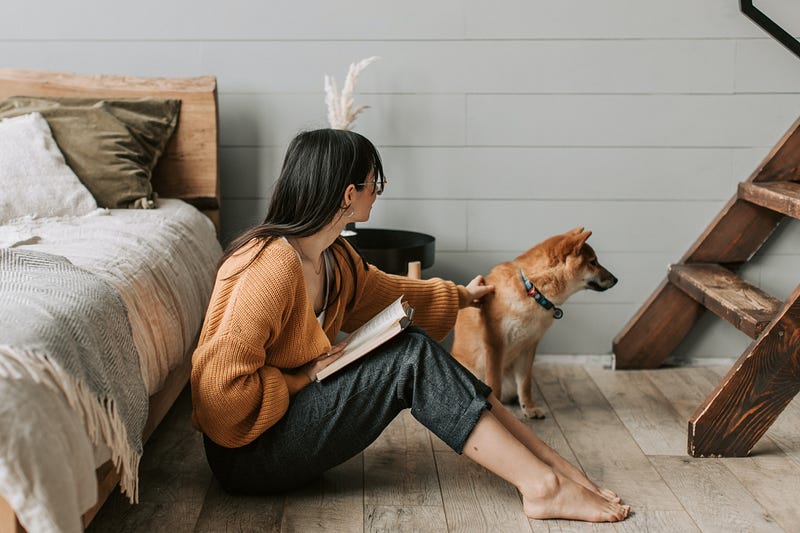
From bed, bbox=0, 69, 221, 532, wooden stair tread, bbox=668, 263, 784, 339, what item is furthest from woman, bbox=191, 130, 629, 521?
wooden stair tread, bbox=668, 263, 784, 339

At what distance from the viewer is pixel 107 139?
99.3 inches

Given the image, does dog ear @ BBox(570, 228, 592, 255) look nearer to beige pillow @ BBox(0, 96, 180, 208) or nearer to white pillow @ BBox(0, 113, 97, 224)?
beige pillow @ BBox(0, 96, 180, 208)

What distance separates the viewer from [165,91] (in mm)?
2732

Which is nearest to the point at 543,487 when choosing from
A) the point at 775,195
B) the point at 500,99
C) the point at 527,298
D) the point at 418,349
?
the point at 418,349

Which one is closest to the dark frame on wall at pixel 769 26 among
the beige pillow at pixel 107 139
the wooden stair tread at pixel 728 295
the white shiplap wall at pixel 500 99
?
the white shiplap wall at pixel 500 99

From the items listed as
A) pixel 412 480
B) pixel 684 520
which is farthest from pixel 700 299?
pixel 412 480

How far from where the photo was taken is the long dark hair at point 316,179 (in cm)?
184

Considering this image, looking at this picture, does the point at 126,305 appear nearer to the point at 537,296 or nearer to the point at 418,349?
the point at 418,349

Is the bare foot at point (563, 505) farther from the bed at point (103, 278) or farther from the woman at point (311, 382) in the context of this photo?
the bed at point (103, 278)

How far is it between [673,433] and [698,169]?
971 millimetres

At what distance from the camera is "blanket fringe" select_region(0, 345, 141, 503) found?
1.24 metres

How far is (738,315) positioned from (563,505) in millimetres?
799

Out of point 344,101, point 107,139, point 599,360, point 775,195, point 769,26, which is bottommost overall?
point 599,360

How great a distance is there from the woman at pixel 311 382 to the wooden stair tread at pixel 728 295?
0.66m
